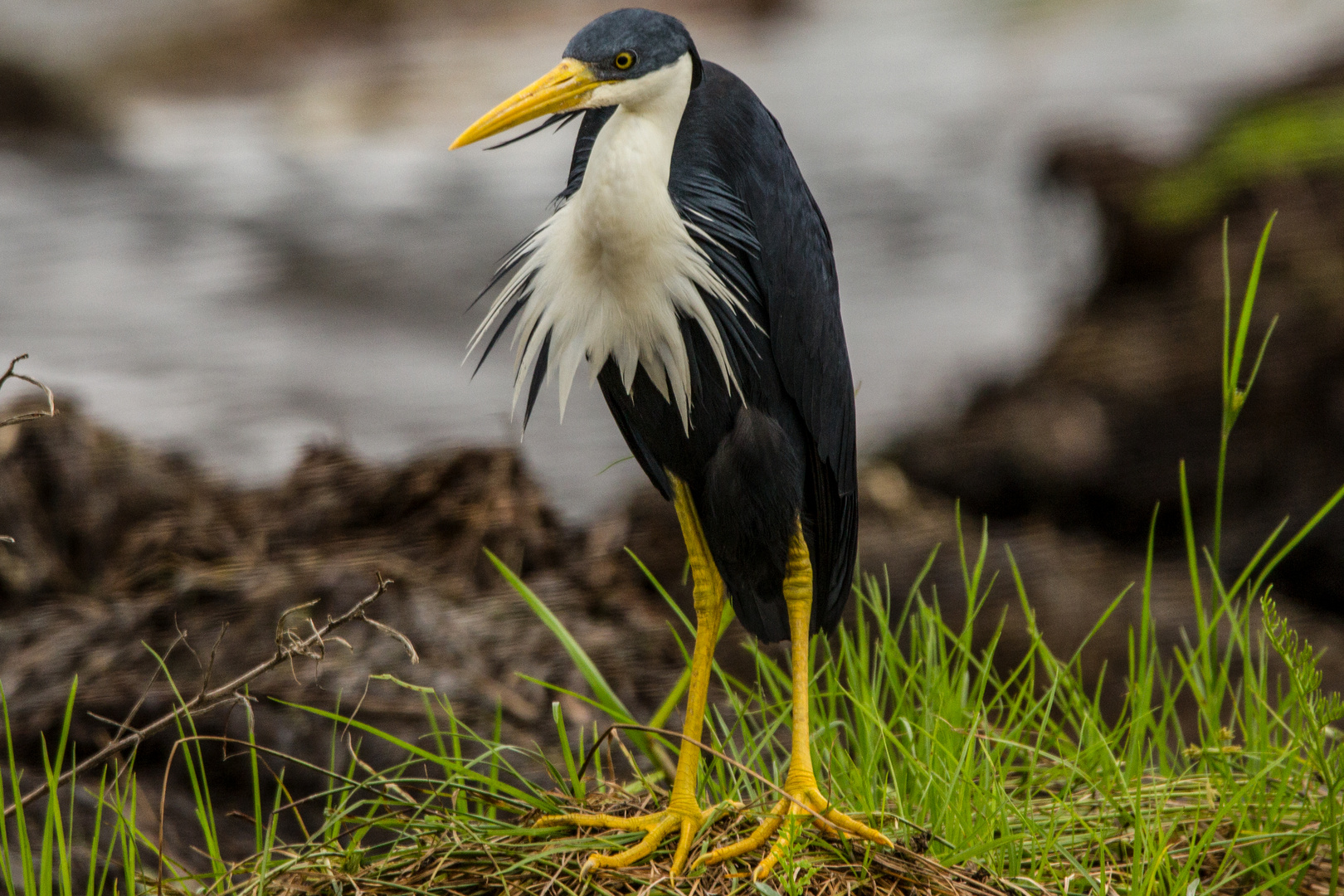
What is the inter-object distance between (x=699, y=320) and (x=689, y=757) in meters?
0.66

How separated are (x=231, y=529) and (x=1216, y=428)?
398 cm

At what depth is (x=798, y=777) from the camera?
5.64 feet

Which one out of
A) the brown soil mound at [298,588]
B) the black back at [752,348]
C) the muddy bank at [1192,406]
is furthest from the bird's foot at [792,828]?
the muddy bank at [1192,406]

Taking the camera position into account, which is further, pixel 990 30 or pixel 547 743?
pixel 990 30

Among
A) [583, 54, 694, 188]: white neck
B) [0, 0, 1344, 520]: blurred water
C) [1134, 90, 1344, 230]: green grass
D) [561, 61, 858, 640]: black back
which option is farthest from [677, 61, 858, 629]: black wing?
[1134, 90, 1344, 230]: green grass

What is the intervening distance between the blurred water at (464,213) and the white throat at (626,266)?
2.83 metres

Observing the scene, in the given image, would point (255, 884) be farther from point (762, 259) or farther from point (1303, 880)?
point (1303, 880)

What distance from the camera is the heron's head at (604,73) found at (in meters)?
1.53

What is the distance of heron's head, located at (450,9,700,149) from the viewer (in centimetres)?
153

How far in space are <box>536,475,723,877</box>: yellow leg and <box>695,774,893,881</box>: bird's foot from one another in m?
0.07

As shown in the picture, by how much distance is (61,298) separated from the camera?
242 inches

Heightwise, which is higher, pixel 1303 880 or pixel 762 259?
Result: pixel 762 259

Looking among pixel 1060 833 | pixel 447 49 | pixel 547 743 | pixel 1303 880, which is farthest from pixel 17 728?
pixel 447 49

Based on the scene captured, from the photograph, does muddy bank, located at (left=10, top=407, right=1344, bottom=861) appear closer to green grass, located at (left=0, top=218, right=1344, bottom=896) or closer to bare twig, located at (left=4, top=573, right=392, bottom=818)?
green grass, located at (left=0, top=218, right=1344, bottom=896)
